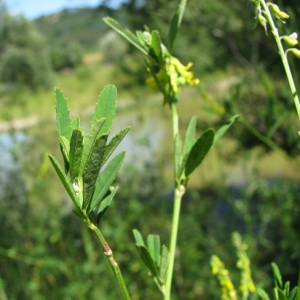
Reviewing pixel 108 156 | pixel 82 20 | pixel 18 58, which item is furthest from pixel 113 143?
pixel 82 20

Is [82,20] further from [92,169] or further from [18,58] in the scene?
[92,169]

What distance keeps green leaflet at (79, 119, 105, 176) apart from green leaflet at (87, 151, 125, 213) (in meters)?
0.02

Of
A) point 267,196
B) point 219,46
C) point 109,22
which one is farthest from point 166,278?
point 219,46

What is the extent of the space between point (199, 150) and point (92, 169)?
0.09m

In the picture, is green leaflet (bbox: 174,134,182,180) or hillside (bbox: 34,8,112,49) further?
hillside (bbox: 34,8,112,49)

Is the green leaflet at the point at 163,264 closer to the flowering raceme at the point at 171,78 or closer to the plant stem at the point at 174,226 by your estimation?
the plant stem at the point at 174,226

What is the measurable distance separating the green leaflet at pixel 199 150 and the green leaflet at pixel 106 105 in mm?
61

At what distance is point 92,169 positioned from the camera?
0.27 meters

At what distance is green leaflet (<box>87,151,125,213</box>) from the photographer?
284mm

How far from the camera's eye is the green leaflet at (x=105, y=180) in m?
0.28

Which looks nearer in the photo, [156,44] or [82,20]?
[156,44]

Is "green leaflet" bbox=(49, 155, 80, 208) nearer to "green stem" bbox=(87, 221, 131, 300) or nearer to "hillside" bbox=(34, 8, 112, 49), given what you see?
"green stem" bbox=(87, 221, 131, 300)

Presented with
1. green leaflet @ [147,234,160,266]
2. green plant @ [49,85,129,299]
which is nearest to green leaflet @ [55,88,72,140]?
green plant @ [49,85,129,299]

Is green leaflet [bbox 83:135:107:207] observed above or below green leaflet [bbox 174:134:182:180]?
above
